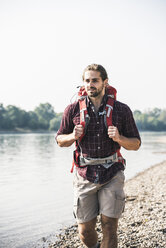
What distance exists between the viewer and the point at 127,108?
4.23m

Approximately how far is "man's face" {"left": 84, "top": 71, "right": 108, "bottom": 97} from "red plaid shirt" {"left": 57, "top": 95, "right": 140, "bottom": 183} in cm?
16

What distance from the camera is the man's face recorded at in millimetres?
4172

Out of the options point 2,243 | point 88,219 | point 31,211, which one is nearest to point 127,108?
point 88,219

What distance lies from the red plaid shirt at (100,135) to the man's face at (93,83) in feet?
0.53

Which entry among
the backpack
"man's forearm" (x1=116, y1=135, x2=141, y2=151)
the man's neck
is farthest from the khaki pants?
the man's neck

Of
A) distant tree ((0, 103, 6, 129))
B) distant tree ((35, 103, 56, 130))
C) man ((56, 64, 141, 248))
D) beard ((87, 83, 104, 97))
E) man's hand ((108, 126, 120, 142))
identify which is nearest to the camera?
man's hand ((108, 126, 120, 142))

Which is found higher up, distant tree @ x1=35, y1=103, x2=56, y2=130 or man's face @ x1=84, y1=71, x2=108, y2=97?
distant tree @ x1=35, y1=103, x2=56, y2=130

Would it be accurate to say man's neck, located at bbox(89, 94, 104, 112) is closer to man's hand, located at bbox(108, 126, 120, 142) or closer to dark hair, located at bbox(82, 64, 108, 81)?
dark hair, located at bbox(82, 64, 108, 81)

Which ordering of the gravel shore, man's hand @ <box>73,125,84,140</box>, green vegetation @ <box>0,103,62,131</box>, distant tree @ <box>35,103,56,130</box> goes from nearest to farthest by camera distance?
man's hand @ <box>73,125,84,140</box>, the gravel shore, green vegetation @ <box>0,103,62,131</box>, distant tree @ <box>35,103,56,130</box>

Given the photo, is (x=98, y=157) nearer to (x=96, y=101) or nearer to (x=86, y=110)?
(x=86, y=110)

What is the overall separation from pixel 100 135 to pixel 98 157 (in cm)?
34

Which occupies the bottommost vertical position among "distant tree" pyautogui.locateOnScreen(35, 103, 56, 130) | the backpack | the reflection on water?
the reflection on water

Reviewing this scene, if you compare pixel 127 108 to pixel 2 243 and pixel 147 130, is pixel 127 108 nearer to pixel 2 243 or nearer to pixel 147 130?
pixel 2 243

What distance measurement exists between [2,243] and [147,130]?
171 metres
